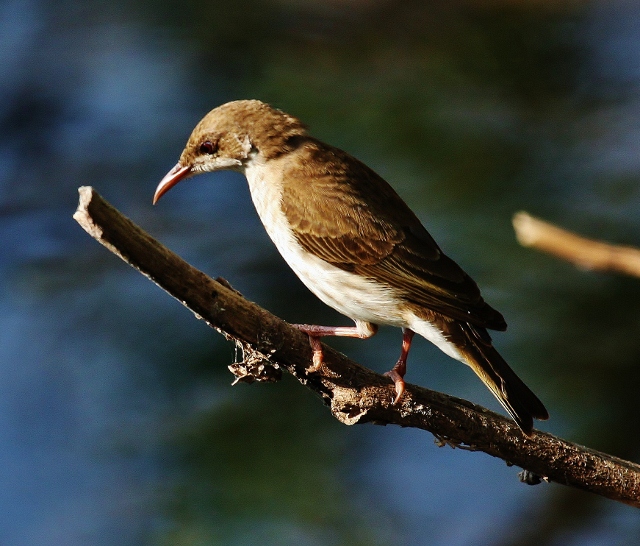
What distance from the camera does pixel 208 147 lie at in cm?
389

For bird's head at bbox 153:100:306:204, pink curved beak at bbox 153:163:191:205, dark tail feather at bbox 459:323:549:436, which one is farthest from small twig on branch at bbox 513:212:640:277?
pink curved beak at bbox 153:163:191:205

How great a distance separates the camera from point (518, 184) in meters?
5.37

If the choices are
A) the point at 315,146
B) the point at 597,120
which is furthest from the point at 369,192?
the point at 597,120

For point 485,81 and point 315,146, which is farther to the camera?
point 485,81

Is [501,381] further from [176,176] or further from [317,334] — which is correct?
[176,176]

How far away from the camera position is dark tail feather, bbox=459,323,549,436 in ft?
10.8

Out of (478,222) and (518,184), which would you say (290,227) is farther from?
(518,184)

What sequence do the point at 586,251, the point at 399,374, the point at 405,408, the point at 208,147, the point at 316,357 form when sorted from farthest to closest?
the point at 208,147, the point at 399,374, the point at 405,408, the point at 316,357, the point at 586,251

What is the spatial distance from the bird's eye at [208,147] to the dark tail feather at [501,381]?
1230 mm

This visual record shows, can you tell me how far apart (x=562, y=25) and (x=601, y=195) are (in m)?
1.46

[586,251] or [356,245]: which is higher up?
[586,251]

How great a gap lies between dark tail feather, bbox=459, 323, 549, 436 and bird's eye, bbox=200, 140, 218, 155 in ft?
4.04

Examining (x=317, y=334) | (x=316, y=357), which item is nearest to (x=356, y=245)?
(x=317, y=334)

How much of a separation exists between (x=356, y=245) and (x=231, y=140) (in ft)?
2.33
